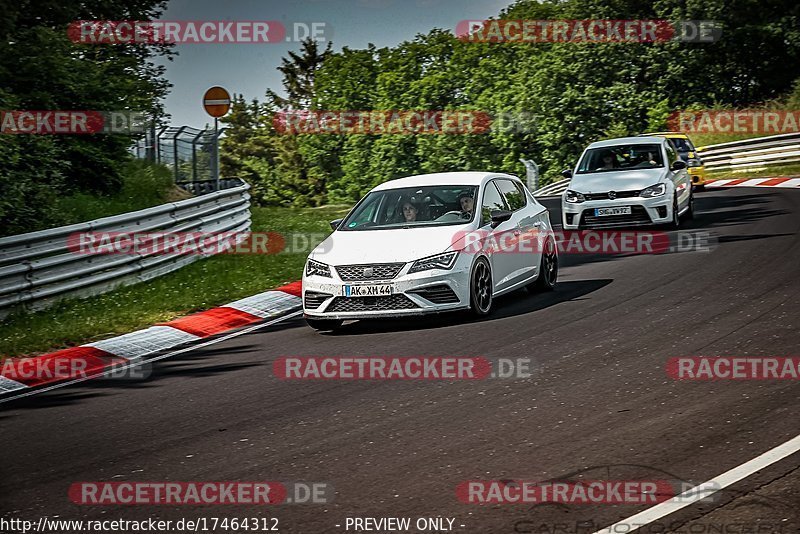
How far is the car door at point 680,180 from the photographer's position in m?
19.8

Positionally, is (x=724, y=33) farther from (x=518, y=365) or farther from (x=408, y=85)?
(x=518, y=365)

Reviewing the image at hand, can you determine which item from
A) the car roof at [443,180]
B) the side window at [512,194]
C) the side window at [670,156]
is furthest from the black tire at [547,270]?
the side window at [670,156]

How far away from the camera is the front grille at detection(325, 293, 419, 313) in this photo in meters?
11.1

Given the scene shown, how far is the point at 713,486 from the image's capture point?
548 centimetres

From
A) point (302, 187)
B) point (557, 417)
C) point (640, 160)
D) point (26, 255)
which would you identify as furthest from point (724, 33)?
point (302, 187)

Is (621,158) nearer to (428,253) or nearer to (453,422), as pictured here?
(428,253)

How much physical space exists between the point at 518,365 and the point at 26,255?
693cm

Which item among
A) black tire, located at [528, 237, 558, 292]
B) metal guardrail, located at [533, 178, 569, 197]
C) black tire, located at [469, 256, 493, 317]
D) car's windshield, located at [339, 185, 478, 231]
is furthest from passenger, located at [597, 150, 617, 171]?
metal guardrail, located at [533, 178, 569, 197]

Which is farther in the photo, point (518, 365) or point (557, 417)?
point (518, 365)

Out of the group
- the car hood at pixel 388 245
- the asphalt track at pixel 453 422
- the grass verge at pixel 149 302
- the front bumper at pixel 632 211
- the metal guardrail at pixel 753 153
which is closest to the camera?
the asphalt track at pixel 453 422

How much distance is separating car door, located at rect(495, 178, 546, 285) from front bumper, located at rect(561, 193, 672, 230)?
5498mm

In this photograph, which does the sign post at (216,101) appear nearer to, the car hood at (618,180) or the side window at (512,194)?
the car hood at (618,180)

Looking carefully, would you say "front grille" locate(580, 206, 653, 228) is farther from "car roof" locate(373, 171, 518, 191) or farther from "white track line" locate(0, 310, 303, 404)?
"white track line" locate(0, 310, 303, 404)

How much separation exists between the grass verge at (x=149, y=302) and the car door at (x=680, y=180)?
276 inches
